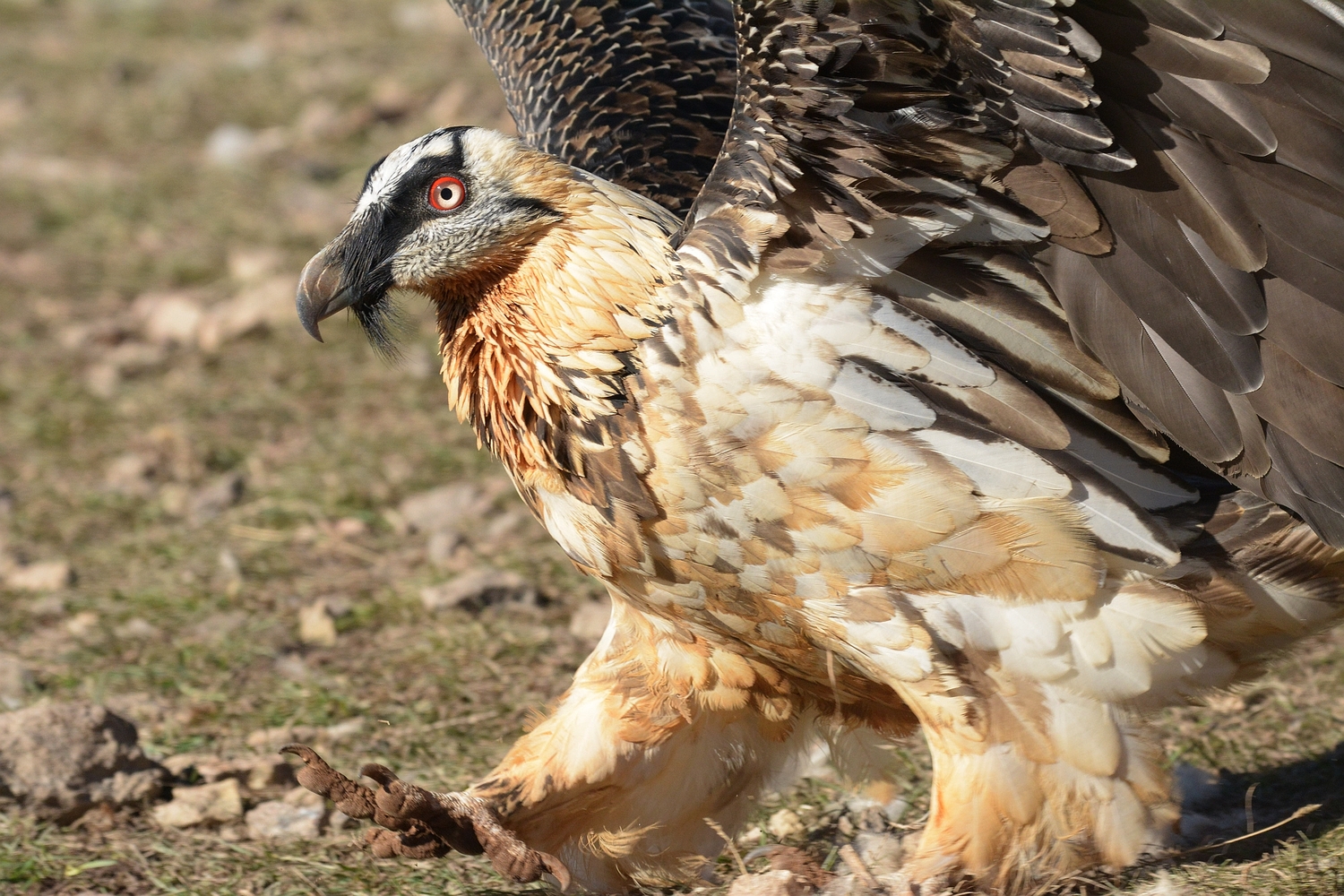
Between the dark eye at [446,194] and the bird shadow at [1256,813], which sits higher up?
the dark eye at [446,194]

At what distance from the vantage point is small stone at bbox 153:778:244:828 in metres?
3.88

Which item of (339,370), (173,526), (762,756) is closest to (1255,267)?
(762,756)

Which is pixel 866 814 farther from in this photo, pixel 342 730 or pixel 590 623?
pixel 342 730

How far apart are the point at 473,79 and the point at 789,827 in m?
6.73

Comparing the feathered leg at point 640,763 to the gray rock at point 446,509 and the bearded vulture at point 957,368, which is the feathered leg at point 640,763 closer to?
the bearded vulture at point 957,368

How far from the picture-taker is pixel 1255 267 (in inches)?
118

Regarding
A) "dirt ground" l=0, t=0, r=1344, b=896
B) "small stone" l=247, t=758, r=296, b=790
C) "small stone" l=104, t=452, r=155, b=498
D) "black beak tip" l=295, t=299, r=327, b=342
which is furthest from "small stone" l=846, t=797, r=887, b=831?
"small stone" l=104, t=452, r=155, b=498

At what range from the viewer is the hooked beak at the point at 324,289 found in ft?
11.3

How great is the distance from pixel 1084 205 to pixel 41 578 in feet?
12.5

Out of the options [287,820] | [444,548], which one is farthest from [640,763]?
[444,548]

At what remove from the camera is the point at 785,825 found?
12.9 ft

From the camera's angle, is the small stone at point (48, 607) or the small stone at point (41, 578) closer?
the small stone at point (48, 607)

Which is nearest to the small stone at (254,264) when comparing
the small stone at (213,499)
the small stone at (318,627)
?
the small stone at (213,499)

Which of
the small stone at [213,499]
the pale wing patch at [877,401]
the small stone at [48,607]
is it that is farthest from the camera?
the small stone at [213,499]
